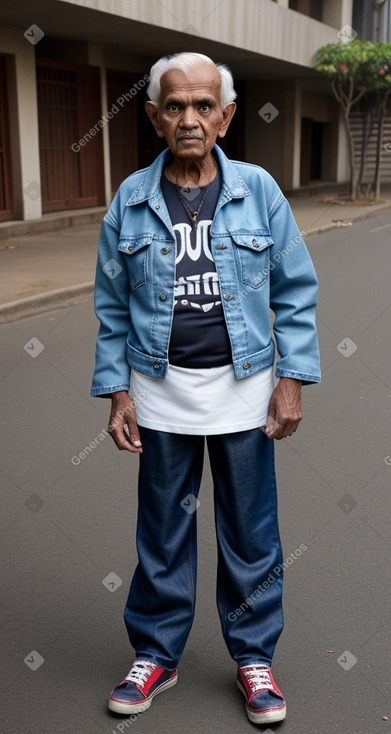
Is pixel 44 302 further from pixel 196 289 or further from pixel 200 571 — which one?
pixel 196 289

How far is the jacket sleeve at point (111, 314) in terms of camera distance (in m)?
2.68

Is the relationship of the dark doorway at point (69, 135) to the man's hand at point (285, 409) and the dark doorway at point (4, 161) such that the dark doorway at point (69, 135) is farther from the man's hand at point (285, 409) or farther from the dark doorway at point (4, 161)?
the man's hand at point (285, 409)

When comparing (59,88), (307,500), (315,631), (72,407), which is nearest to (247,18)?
(59,88)

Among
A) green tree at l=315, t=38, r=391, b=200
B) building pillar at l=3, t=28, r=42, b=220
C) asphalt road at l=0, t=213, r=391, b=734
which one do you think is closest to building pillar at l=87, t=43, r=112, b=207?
building pillar at l=3, t=28, r=42, b=220

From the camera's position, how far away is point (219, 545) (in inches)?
109

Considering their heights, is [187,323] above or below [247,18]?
below

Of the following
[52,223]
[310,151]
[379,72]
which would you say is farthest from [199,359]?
[310,151]

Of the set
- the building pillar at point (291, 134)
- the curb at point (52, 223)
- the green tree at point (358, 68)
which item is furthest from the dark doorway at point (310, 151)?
the curb at point (52, 223)

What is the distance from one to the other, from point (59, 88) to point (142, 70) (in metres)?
3.80

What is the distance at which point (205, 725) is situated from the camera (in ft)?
8.70

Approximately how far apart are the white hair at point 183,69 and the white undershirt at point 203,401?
747mm

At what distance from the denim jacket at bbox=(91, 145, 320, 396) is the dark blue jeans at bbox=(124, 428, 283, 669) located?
0.24 m

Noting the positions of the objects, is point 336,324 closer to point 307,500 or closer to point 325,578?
point 307,500

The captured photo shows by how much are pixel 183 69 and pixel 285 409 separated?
971 mm
